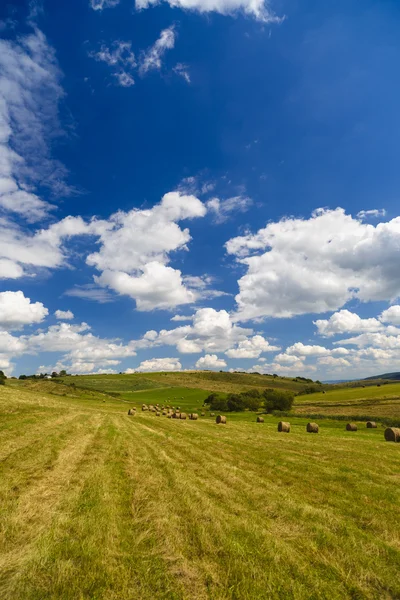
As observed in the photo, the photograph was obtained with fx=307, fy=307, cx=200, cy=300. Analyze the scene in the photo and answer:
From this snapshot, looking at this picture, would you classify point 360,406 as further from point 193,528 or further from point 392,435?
point 193,528

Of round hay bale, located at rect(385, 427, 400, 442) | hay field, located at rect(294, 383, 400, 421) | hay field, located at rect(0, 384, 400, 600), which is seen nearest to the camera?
hay field, located at rect(0, 384, 400, 600)

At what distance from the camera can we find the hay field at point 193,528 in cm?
541

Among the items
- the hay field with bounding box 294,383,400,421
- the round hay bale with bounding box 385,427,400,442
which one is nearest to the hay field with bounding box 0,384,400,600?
the round hay bale with bounding box 385,427,400,442

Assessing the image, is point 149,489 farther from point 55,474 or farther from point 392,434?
point 392,434

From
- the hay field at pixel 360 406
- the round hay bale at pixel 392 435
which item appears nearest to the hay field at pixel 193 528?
the round hay bale at pixel 392 435

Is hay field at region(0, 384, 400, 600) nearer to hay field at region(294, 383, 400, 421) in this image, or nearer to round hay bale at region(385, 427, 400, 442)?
round hay bale at region(385, 427, 400, 442)

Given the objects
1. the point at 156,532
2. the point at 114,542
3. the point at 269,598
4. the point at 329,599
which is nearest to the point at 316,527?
the point at 329,599

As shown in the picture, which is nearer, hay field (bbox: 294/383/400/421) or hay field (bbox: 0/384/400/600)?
hay field (bbox: 0/384/400/600)

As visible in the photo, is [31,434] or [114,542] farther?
[31,434]

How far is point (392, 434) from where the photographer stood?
25.8m

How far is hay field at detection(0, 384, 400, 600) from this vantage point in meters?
5.41

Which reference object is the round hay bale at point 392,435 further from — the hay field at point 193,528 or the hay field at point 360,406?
the hay field at point 360,406

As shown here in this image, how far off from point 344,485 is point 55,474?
1092 cm

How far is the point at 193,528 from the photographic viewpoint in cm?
747
